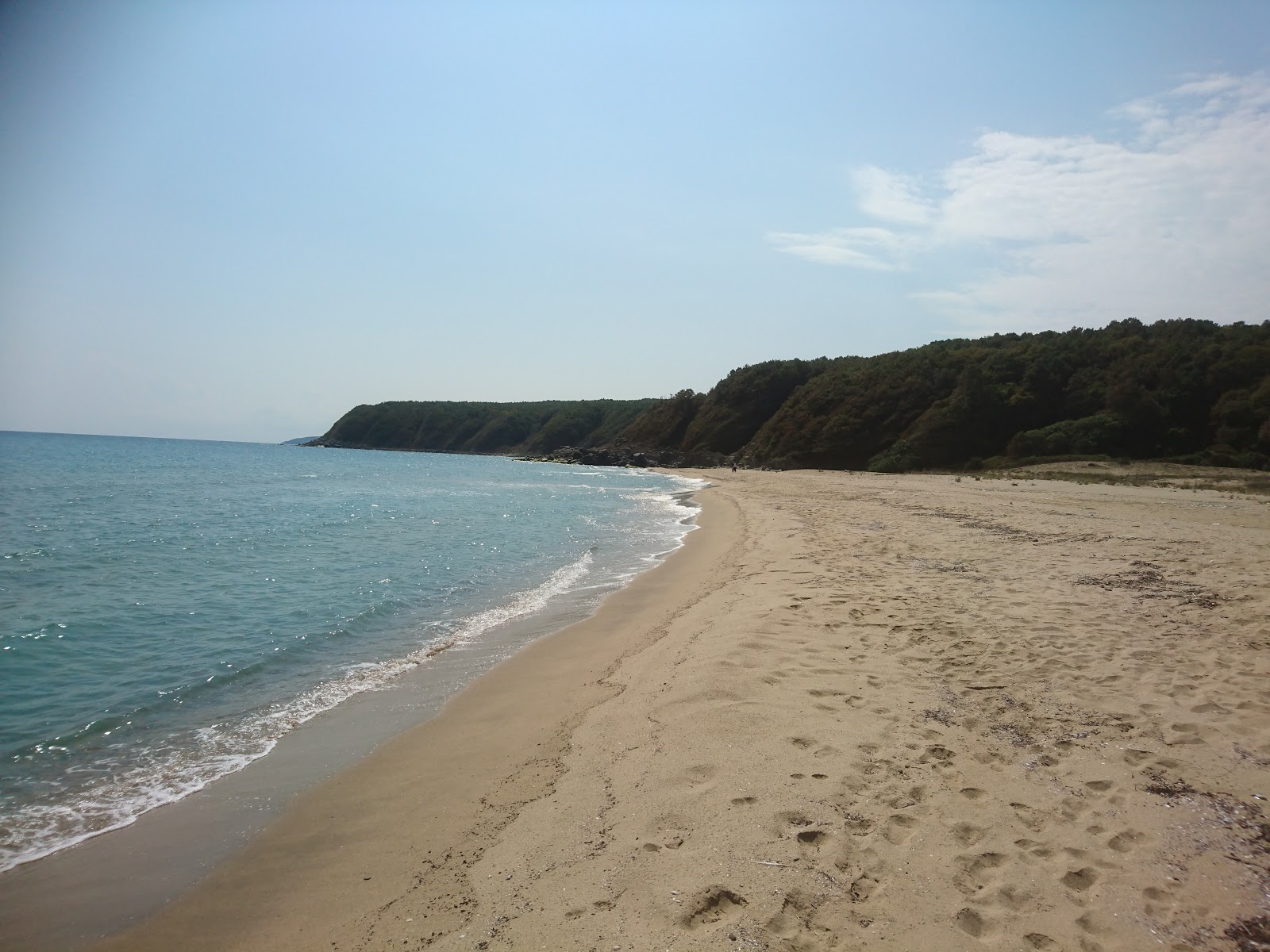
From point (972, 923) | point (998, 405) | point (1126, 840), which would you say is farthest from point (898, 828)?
point (998, 405)

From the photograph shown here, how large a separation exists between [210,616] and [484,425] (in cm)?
14479

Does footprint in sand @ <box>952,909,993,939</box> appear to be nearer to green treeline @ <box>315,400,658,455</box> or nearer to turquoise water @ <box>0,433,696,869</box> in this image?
turquoise water @ <box>0,433,696,869</box>

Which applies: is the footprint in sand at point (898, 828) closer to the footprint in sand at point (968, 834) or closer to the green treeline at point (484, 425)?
the footprint in sand at point (968, 834)

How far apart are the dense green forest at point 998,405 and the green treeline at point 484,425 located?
37524mm

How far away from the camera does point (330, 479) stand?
45.8 m

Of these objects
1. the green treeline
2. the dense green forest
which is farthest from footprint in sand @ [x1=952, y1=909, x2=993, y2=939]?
the green treeline

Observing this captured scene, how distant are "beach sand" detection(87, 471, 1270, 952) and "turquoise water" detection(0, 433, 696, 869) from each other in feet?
5.18

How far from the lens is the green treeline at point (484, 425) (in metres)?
129

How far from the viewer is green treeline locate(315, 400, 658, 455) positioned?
12938cm

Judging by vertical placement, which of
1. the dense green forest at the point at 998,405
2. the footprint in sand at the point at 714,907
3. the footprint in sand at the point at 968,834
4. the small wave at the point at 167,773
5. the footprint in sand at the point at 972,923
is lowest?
the small wave at the point at 167,773

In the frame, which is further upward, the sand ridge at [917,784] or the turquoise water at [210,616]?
the sand ridge at [917,784]

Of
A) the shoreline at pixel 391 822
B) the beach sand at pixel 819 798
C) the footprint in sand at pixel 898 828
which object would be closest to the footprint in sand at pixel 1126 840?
the beach sand at pixel 819 798

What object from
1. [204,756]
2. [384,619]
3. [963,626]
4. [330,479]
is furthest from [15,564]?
[330,479]

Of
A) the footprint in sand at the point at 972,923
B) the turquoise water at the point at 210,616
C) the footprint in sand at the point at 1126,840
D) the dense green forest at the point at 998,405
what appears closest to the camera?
the footprint in sand at the point at 972,923
